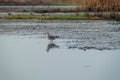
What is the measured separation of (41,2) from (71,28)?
44042 mm

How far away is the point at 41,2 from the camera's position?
75938mm

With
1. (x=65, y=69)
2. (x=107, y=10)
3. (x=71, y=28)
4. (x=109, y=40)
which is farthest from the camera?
(x=107, y=10)

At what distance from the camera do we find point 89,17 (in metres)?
39.5

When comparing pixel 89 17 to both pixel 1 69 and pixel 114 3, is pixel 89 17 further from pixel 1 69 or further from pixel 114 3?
pixel 1 69

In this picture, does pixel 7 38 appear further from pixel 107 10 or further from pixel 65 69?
pixel 107 10

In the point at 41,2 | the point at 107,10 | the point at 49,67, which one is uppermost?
the point at 49,67

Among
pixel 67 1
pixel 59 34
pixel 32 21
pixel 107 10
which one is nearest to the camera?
pixel 59 34

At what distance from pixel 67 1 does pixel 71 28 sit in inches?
1710

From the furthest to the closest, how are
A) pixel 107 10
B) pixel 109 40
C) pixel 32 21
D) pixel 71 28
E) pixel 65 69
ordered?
pixel 107 10
pixel 32 21
pixel 71 28
pixel 109 40
pixel 65 69

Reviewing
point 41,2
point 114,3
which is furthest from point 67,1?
point 114,3

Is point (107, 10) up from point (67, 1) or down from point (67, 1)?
up

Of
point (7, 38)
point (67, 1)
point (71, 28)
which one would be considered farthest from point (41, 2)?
point (7, 38)

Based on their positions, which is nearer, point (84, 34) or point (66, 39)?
point (66, 39)

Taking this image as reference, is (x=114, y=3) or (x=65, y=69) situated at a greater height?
(x=65, y=69)
